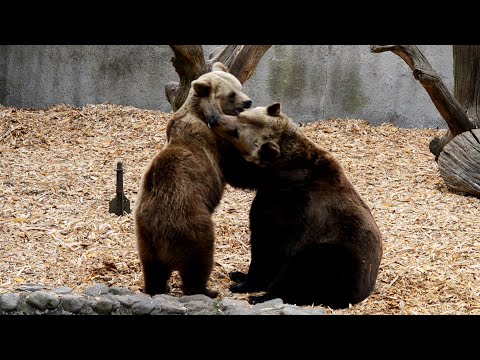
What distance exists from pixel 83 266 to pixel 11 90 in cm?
671

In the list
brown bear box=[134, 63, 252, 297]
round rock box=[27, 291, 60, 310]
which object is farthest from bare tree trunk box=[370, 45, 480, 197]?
round rock box=[27, 291, 60, 310]

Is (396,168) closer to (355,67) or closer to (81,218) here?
(355,67)

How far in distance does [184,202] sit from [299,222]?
3.03 feet

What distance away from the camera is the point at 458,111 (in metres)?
8.74

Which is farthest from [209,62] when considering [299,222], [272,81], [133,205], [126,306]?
[126,306]

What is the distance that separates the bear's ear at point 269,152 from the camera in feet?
17.9

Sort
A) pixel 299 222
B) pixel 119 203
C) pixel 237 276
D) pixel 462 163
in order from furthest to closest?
1. pixel 462 163
2. pixel 119 203
3. pixel 237 276
4. pixel 299 222

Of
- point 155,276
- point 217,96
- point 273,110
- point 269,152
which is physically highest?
point 217,96

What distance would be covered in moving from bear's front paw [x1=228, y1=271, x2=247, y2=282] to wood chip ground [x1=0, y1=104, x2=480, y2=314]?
0.21 ft

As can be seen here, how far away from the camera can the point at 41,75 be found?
1181 cm

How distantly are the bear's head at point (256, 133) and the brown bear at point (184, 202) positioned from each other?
0.33 feet

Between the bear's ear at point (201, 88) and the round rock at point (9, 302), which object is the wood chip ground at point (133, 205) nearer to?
the round rock at point (9, 302)

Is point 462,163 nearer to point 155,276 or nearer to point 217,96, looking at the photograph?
point 217,96
